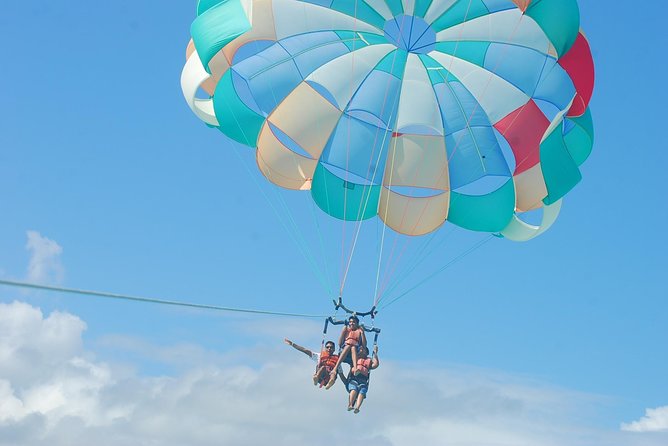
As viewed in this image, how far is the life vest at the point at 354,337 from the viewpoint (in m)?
13.5

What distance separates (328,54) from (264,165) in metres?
2.03

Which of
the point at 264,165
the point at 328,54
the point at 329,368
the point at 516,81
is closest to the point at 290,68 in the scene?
the point at 328,54

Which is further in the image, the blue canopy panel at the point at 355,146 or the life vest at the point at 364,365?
the blue canopy panel at the point at 355,146

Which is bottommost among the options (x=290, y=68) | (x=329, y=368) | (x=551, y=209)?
(x=329, y=368)

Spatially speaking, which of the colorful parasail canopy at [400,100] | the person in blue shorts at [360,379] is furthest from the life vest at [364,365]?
the colorful parasail canopy at [400,100]

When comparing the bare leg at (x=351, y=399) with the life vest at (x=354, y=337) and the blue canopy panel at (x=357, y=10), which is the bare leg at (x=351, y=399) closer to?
the life vest at (x=354, y=337)

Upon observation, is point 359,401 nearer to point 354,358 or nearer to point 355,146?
point 354,358

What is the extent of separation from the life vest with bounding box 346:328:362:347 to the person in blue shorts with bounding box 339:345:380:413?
0.43ft

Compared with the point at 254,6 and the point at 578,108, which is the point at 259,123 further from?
the point at 578,108

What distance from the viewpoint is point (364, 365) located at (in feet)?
43.9

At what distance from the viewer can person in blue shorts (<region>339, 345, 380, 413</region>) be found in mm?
13353

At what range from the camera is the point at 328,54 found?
15.0 meters

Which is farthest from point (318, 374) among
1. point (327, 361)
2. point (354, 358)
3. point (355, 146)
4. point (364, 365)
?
point (355, 146)

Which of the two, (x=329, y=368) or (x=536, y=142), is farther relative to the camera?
(x=536, y=142)
